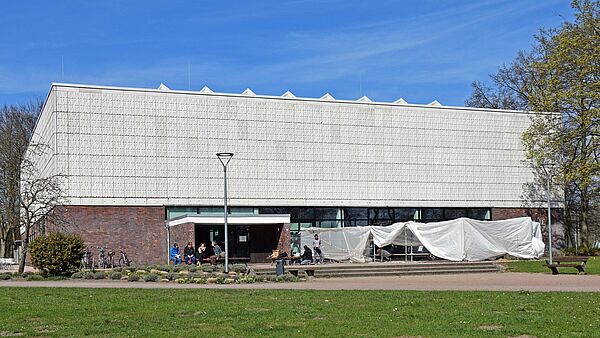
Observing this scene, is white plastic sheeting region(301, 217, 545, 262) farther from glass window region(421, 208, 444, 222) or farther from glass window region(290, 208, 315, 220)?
glass window region(421, 208, 444, 222)

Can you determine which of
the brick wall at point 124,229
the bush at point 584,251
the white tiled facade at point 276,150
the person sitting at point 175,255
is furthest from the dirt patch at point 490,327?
the bush at point 584,251

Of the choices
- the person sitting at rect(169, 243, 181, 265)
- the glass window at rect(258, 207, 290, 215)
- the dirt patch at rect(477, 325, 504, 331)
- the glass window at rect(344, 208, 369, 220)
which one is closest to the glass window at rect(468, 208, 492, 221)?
the glass window at rect(344, 208, 369, 220)

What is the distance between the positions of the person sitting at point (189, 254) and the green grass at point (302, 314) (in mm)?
19802

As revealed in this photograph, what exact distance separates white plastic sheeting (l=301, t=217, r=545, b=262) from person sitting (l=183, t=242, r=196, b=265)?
25.8ft

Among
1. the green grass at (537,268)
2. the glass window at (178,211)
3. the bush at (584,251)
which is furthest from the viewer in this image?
the bush at (584,251)

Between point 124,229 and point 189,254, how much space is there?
20.5 ft

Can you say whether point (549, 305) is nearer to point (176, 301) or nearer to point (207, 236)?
point (176, 301)

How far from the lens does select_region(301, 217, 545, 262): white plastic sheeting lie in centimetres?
4469

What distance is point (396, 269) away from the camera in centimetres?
3772

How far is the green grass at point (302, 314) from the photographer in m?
14.3

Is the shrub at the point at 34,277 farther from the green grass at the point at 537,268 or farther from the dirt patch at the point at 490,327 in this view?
the dirt patch at the point at 490,327

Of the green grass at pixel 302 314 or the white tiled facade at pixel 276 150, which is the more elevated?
the white tiled facade at pixel 276 150

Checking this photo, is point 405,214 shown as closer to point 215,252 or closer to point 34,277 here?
point 215,252

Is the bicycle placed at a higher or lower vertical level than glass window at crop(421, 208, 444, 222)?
lower
